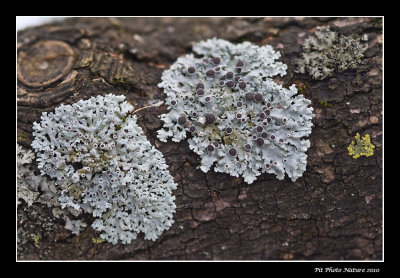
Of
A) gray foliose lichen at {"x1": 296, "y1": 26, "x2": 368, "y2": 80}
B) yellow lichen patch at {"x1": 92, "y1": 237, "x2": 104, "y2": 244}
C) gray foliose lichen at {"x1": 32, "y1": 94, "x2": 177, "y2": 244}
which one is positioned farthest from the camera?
gray foliose lichen at {"x1": 296, "y1": 26, "x2": 368, "y2": 80}

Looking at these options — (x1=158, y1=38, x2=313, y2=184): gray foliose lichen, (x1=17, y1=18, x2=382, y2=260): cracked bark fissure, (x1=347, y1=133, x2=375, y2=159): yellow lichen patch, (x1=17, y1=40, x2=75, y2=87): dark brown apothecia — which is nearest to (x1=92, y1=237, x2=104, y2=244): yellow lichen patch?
(x1=17, y1=18, x2=382, y2=260): cracked bark fissure

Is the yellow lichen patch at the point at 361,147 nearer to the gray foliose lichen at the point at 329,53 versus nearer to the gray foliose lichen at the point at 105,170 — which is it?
the gray foliose lichen at the point at 329,53

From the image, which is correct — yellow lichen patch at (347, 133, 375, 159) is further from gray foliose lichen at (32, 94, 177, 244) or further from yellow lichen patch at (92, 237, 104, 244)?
yellow lichen patch at (92, 237, 104, 244)

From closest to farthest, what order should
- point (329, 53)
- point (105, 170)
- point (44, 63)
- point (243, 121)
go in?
point (105, 170) < point (243, 121) < point (329, 53) < point (44, 63)

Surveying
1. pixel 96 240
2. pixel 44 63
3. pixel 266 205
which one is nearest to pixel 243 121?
pixel 266 205

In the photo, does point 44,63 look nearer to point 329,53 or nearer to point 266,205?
point 266,205

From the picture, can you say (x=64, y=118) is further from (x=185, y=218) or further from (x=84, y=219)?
(x=185, y=218)
